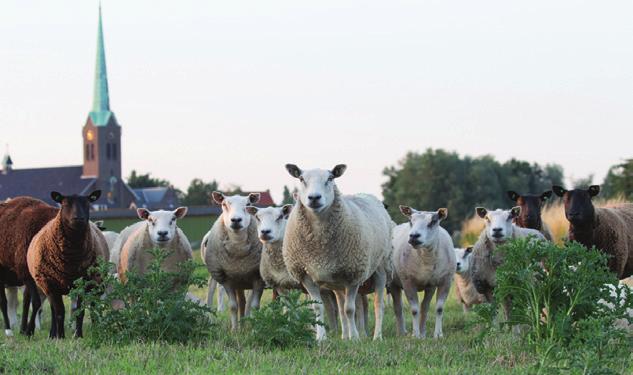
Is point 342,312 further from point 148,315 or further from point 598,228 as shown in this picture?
point 598,228

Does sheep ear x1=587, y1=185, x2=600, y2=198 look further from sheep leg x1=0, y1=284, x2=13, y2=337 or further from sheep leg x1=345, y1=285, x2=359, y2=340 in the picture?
sheep leg x1=0, y1=284, x2=13, y2=337

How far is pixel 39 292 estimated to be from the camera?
1370 centimetres

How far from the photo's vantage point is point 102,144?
13500 centimetres

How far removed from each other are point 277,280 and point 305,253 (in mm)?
1001

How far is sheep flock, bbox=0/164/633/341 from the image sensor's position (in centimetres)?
1174

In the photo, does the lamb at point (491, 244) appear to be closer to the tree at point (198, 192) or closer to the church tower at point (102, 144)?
the tree at point (198, 192)

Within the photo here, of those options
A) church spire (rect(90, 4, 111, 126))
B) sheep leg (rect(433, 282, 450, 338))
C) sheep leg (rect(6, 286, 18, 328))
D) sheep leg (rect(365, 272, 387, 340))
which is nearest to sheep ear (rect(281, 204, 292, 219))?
sheep leg (rect(365, 272, 387, 340))

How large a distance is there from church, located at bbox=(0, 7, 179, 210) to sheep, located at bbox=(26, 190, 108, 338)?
95.8 m

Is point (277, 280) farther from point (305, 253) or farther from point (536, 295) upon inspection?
point (536, 295)

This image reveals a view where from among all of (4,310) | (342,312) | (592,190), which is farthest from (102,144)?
(342,312)

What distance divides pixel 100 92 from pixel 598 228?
120841 millimetres

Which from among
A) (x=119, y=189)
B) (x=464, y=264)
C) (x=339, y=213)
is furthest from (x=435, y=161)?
(x=339, y=213)

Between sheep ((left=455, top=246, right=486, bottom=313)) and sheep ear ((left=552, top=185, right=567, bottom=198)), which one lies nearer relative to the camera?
sheep ear ((left=552, top=185, right=567, bottom=198))

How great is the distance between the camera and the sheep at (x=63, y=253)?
39.3 feet
